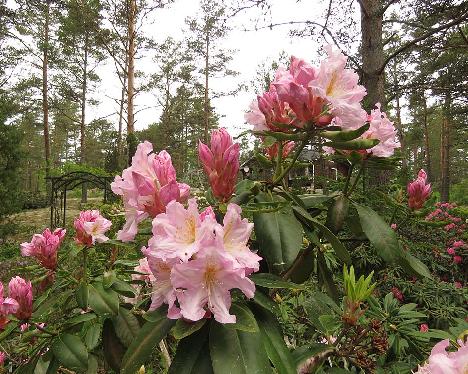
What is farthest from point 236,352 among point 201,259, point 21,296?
point 21,296

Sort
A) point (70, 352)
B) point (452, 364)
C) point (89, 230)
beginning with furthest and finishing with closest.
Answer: point (89, 230), point (70, 352), point (452, 364)

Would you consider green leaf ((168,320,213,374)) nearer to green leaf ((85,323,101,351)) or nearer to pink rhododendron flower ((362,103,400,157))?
pink rhododendron flower ((362,103,400,157))

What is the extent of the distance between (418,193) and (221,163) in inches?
29.6

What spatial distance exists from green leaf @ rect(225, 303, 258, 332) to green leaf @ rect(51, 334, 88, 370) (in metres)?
0.66

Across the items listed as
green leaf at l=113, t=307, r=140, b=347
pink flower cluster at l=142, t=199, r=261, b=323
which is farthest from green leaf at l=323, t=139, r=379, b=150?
green leaf at l=113, t=307, r=140, b=347

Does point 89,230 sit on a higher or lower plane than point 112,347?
higher

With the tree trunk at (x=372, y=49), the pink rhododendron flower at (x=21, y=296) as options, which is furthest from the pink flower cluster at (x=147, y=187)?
the tree trunk at (x=372, y=49)

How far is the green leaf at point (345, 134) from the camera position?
0.77 m

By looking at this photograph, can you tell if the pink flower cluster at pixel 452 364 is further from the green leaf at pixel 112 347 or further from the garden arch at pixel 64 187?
the garden arch at pixel 64 187

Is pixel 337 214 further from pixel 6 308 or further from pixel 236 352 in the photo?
pixel 6 308

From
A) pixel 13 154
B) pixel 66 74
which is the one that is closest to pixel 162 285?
pixel 13 154

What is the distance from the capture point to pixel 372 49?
16.8ft

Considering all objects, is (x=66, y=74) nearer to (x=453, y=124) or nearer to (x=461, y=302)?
(x=453, y=124)

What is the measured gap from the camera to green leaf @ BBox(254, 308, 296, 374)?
0.62 metres
